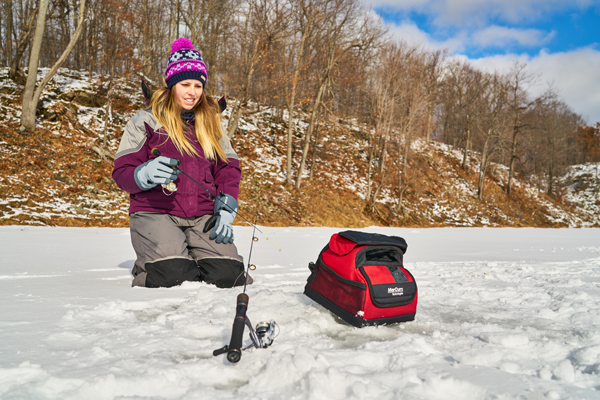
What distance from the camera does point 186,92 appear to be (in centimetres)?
314

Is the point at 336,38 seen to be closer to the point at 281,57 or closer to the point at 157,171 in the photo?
the point at 281,57

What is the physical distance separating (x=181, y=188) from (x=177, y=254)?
0.60 m

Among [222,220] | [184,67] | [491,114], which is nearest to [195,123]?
[184,67]

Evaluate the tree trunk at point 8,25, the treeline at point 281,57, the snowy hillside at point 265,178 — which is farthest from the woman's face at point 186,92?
the tree trunk at point 8,25

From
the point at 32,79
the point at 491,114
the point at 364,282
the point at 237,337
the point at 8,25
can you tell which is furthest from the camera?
the point at 491,114

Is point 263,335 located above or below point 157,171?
below

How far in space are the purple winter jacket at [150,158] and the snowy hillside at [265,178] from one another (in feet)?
24.2

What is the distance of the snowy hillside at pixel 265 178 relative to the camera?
9.77 metres

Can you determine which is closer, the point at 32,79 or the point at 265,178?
the point at 32,79

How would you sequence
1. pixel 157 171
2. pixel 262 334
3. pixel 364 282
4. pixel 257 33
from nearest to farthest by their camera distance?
pixel 262 334, pixel 364 282, pixel 157 171, pixel 257 33

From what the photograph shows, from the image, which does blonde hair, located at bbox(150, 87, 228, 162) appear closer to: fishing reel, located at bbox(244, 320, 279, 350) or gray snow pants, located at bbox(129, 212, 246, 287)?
gray snow pants, located at bbox(129, 212, 246, 287)

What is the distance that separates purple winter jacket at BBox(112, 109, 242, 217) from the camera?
288 cm

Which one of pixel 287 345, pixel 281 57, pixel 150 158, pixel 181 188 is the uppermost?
pixel 281 57

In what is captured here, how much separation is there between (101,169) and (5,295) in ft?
34.1
